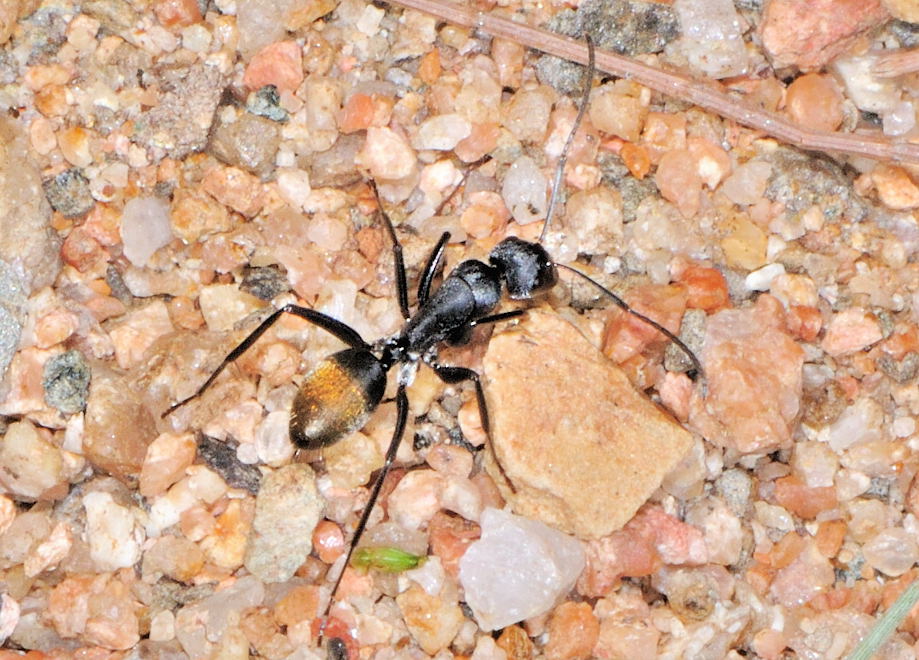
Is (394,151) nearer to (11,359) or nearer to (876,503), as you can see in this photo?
(11,359)

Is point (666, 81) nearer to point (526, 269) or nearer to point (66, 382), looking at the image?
point (526, 269)

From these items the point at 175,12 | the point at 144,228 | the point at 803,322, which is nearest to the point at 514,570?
the point at 803,322

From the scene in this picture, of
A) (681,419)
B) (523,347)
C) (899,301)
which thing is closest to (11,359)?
(523,347)

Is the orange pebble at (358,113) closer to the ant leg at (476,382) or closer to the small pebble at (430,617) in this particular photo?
the ant leg at (476,382)

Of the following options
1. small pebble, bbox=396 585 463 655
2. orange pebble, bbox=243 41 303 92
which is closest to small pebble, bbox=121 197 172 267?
orange pebble, bbox=243 41 303 92

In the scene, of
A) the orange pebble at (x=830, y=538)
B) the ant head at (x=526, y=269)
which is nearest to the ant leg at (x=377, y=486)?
the ant head at (x=526, y=269)

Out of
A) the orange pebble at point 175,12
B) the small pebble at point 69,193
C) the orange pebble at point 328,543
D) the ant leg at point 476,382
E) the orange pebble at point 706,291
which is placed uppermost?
the orange pebble at point 175,12
